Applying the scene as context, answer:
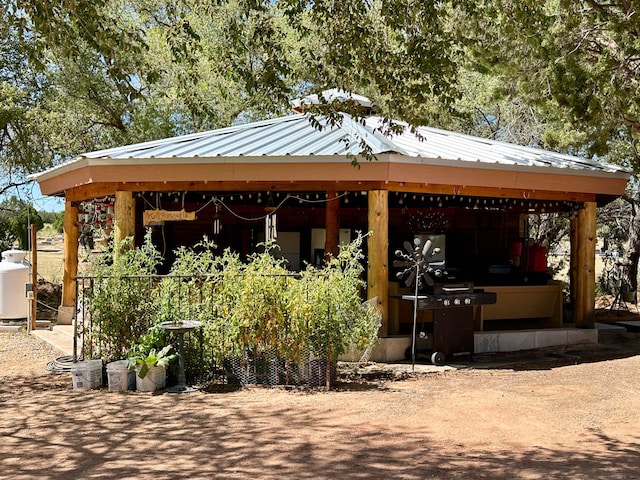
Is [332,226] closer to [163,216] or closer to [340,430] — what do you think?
[163,216]

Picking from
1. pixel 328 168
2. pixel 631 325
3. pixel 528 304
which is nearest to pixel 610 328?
pixel 631 325

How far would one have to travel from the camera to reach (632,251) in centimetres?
1742

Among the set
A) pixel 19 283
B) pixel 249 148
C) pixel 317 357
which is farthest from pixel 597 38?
pixel 19 283

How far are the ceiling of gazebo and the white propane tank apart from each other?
2646 mm

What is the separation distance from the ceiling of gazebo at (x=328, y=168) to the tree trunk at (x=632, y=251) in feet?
23.1

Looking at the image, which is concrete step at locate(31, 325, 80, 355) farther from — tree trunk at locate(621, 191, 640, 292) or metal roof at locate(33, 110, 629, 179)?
tree trunk at locate(621, 191, 640, 292)

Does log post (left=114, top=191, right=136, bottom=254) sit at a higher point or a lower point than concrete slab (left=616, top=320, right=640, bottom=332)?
higher

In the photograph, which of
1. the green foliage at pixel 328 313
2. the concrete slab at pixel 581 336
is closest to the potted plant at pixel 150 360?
the green foliage at pixel 328 313

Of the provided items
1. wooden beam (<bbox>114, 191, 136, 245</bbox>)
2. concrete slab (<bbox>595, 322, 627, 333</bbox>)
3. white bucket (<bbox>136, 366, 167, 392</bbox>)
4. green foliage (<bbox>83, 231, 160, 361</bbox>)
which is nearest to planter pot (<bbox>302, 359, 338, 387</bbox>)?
white bucket (<bbox>136, 366, 167, 392</bbox>)

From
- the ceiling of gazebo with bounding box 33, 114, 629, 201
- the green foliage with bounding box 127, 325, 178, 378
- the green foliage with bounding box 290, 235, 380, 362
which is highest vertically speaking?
the ceiling of gazebo with bounding box 33, 114, 629, 201

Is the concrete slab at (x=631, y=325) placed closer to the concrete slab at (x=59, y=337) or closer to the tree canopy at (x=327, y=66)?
the tree canopy at (x=327, y=66)

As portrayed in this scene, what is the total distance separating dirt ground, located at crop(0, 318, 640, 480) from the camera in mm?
4477

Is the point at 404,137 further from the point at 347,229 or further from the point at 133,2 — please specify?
the point at 133,2

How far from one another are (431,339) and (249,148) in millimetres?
3856
